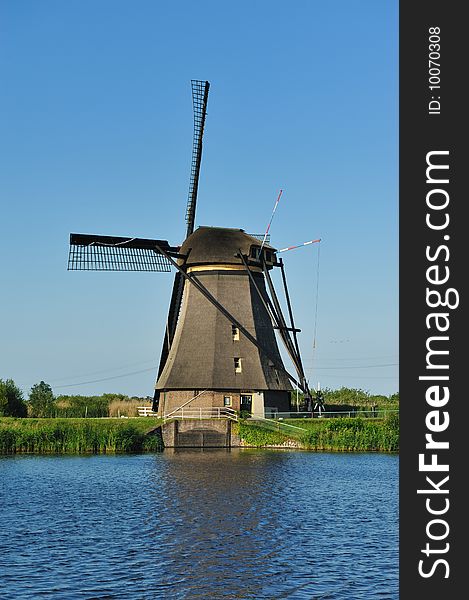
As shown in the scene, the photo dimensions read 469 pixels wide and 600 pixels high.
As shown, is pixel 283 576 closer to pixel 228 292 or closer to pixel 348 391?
pixel 228 292

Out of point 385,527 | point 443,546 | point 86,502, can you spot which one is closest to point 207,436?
point 86,502

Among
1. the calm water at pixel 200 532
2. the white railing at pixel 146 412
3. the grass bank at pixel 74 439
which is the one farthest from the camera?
the white railing at pixel 146 412

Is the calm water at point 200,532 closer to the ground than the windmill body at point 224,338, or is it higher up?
closer to the ground

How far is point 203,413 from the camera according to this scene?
41469mm

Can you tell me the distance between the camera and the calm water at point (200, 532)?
45.9 ft

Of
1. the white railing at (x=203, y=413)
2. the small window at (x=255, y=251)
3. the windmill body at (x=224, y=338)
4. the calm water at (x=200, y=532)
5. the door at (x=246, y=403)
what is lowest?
the calm water at (x=200, y=532)

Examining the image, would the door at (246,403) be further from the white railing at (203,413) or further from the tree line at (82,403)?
the tree line at (82,403)

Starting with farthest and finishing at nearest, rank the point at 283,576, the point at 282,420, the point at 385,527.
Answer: the point at 282,420
the point at 385,527
the point at 283,576

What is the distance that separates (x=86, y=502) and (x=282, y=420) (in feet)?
60.7

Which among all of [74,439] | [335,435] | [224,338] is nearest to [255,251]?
[224,338]

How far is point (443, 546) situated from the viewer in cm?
1000

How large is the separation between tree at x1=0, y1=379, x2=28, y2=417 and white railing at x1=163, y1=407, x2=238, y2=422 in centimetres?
969

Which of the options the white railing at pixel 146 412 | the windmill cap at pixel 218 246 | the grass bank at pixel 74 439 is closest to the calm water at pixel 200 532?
the grass bank at pixel 74 439

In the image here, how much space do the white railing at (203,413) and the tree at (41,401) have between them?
12222 millimetres
